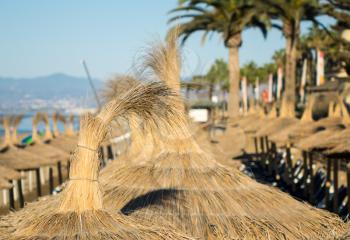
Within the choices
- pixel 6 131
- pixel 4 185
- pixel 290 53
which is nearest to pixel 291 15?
pixel 290 53

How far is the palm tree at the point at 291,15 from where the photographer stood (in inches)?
1105

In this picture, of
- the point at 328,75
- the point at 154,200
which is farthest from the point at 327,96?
the point at 154,200

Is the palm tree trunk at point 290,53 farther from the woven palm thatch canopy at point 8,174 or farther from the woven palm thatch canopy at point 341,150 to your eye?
the woven palm thatch canopy at point 341,150

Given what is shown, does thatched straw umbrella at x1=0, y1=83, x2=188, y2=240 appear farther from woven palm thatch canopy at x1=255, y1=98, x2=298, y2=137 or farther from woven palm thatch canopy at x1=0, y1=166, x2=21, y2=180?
→ woven palm thatch canopy at x1=255, y1=98, x2=298, y2=137

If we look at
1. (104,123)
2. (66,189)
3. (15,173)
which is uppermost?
(104,123)

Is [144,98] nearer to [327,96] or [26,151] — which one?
[26,151]

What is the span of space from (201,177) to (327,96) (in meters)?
27.6

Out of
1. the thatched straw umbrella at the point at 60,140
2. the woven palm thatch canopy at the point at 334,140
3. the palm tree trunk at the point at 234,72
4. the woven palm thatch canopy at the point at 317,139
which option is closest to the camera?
the woven palm thatch canopy at the point at 334,140

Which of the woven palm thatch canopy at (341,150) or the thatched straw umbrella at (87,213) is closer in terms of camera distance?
the thatched straw umbrella at (87,213)

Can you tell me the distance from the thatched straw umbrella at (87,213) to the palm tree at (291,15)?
22.3 meters

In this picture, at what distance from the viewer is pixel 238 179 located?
904cm

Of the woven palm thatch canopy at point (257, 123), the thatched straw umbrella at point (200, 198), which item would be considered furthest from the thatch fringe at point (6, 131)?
the thatched straw umbrella at point (200, 198)

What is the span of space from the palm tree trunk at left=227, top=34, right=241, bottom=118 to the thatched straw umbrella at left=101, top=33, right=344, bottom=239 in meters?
26.6

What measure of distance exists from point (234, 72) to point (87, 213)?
3301 centimetres
